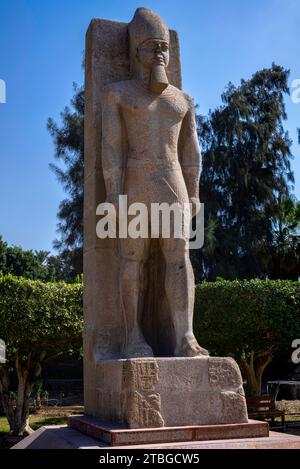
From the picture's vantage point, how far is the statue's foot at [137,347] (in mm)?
4949

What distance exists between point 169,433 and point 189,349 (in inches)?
31.4

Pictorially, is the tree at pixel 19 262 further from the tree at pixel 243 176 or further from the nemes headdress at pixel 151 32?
the nemes headdress at pixel 151 32

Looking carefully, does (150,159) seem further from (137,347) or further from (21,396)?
(21,396)

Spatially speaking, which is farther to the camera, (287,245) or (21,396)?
(287,245)

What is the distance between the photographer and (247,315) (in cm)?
1442

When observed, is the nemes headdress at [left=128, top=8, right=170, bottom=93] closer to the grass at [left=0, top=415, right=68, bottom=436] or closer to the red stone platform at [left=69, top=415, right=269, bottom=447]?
the red stone platform at [left=69, top=415, right=269, bottom=447]

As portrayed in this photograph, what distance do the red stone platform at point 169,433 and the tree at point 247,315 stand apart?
9.75 meters

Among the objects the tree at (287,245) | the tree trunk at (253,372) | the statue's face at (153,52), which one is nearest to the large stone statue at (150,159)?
the statue's face at (153,52)

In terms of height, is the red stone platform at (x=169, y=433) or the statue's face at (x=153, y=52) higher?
the statue's face at (x=153, y=52)

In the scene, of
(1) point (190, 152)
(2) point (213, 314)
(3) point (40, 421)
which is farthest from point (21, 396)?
(1) point (190, 152)

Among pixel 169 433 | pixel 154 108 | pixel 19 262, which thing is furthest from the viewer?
pixel 19 262
